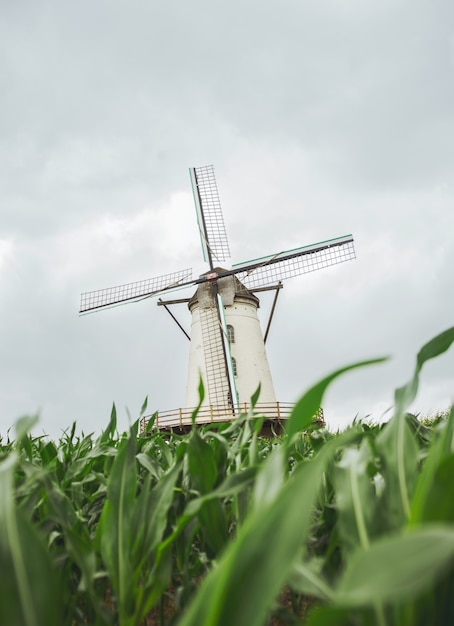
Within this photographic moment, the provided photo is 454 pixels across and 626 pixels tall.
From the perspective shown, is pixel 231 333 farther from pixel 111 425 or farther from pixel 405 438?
pixel 405 438

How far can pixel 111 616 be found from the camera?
79cm

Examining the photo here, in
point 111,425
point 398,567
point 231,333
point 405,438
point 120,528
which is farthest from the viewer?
point 231,333

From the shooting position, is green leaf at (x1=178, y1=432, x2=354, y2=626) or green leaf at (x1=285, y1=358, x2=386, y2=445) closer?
green leaf at (x1=178, y1=432, x2=354, y2=626)

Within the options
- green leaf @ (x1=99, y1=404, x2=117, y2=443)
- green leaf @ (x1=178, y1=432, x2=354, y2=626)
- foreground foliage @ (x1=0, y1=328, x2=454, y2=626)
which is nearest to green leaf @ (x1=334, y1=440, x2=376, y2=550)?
foreground foliage @ (x1=0, y1=328, x2=454, y2=626)

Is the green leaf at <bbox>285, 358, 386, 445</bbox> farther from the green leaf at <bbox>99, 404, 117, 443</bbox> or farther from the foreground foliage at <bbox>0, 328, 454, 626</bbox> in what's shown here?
the green leaf at <bbox>99, 404, 117, 443</bbox>

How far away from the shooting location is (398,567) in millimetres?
400

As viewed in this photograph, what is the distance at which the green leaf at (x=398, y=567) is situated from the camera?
39 centimetres

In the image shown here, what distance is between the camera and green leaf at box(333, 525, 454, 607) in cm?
39

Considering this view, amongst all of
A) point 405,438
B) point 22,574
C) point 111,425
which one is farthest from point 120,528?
point 111,425

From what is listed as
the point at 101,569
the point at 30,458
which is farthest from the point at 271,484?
the point at 30,458

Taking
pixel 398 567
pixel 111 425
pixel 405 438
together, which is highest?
pixel 111 425

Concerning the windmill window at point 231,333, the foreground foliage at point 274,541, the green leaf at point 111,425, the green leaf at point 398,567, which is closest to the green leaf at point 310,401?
the foreground foliage at point 274,541

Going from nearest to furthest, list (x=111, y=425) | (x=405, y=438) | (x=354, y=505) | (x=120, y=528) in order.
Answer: (x=354, y=505)
(x=405, y=438)
(x=120, y=528)
(x=111, y=425)

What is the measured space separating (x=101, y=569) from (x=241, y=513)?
31 centimetres
